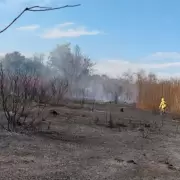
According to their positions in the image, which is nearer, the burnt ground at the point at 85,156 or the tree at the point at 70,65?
the burnt ground at the point at 85,156

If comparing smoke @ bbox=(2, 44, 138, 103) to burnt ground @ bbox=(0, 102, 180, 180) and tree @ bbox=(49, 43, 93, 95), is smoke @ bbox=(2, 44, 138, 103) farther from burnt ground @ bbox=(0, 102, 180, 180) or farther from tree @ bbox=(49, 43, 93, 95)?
burnt ground @ bbox=(0, 102, 180, 180)

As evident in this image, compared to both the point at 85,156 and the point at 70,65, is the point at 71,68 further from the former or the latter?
the point at 85,156

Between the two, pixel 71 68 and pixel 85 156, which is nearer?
pixel 85 156

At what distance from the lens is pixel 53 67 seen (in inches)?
3361

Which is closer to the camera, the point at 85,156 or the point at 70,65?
the point at 85,156

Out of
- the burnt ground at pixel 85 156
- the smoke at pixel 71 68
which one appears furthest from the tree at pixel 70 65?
the burnt ground at pixel 85 156

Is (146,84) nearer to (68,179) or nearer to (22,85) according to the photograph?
(22,85)

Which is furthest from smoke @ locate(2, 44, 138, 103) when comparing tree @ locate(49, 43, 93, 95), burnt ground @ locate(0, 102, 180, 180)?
burnt ground @ locate(0, 102, 180, 180)

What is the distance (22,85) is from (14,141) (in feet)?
24.8

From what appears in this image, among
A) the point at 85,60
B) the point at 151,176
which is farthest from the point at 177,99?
the point at 85,60

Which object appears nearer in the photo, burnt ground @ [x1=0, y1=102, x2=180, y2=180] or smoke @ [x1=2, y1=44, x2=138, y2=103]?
burnt ground @ [x1=0, y1=102, x2=180, y2=180]

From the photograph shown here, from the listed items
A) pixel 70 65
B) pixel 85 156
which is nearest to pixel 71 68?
pixel 70 65

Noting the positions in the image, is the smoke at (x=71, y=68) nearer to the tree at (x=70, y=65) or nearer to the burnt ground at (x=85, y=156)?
the tree at (x=70, y=65)

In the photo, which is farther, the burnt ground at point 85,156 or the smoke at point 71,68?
the smoke at point 71,68
